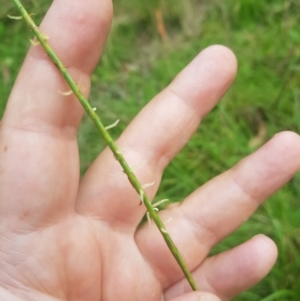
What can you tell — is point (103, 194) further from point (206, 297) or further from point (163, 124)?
point (206, 297)

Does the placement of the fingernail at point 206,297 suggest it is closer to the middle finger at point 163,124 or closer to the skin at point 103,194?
the skin at point 103,194

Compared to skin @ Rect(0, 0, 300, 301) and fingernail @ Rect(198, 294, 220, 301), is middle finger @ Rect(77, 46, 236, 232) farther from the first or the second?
fingernail @ Rect(198, 294, 220, 301)

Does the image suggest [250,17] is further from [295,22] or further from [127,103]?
[127,103]

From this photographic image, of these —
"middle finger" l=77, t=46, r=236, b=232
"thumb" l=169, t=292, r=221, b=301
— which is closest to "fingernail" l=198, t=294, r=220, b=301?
"thumb" l=169, t=292, r=221, b=301

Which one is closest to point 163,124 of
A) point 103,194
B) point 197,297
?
point 103,194

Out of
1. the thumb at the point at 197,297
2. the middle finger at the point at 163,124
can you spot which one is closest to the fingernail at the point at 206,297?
the thumb at the point at 197,297

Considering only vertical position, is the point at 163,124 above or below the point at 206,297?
above

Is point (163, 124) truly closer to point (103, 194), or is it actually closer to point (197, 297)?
point (103, 194)

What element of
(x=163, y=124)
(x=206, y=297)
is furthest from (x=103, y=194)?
(x=206, y=297)

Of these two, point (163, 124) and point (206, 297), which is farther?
point (163, 124)
